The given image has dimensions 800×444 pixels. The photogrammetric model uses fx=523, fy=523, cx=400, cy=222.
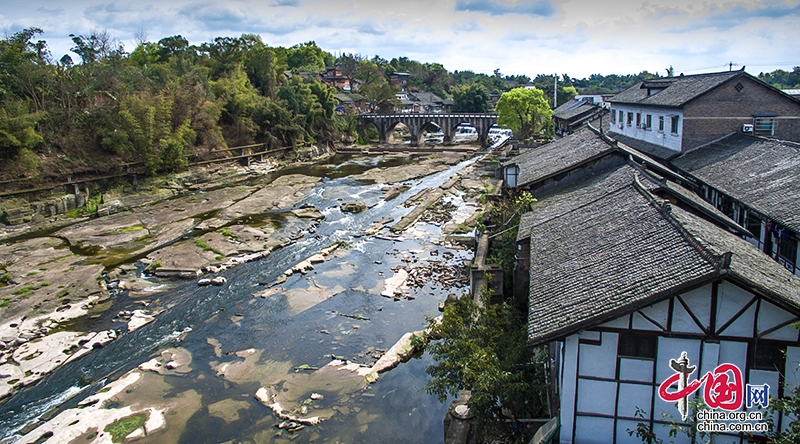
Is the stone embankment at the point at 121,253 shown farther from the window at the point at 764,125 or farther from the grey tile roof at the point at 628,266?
the window at the point at 764,125

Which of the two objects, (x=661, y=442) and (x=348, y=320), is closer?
(x=661, y=442)

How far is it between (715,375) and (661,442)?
1.69m

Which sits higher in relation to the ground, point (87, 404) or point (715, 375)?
point (715, 375)

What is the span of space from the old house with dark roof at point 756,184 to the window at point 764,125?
1.15 metres

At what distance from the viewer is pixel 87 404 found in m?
16.4

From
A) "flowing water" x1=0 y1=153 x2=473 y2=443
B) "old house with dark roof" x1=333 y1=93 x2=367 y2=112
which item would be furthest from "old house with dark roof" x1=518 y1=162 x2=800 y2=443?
"old house with dark roof" x1=333 y1=93 x2=367 y2=112

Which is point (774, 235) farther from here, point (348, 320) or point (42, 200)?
point (42, 200)

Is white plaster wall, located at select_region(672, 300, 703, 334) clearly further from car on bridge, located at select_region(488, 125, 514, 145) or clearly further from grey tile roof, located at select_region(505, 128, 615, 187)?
car on bridge, located at select_region(488, 125, 514, 145)

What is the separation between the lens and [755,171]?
22000 mm

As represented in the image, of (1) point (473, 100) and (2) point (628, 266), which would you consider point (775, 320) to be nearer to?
(2) point (628, 266)

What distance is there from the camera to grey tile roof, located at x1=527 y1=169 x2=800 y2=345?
9.88 m

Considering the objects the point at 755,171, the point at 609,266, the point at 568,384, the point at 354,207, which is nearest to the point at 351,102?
the point at 354,207

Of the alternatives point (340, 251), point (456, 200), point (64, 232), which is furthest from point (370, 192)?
point (64, 232)

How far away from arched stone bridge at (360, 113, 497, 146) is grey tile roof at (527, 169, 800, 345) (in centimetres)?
6735
